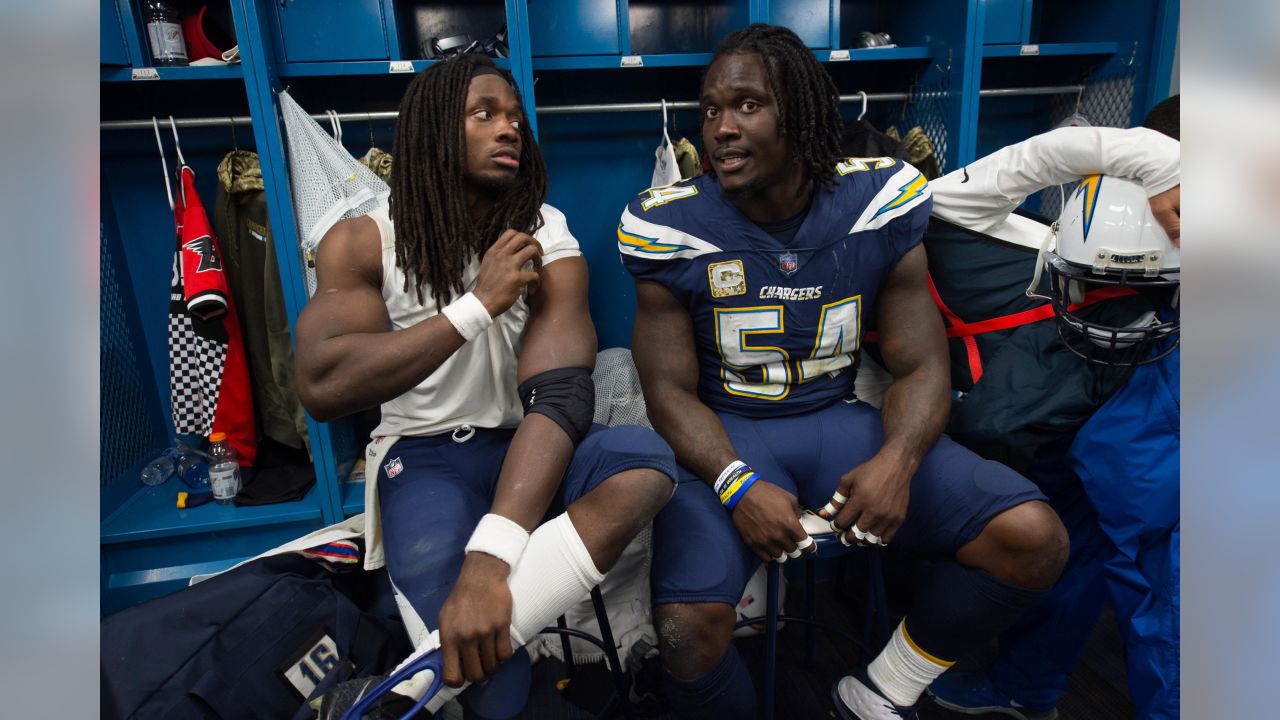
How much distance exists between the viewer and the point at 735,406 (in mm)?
1712

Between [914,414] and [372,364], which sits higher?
[372,364]

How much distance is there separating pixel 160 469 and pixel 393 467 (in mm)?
1457

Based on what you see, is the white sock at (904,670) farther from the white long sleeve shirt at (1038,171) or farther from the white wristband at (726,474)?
the white long sleeve shirt at (1038,171)

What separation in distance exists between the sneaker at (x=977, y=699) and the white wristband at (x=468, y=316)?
4.45ft

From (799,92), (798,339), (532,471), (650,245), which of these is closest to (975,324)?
(798,339)

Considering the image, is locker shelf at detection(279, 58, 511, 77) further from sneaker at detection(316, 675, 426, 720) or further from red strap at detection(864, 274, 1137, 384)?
sneaker at detection(316, 675, 426, 720)

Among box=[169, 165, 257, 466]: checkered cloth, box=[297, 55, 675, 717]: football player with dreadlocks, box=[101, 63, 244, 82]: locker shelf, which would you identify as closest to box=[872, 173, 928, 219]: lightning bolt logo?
box=[297, 55, 675, 717]: football player with dreadlocks

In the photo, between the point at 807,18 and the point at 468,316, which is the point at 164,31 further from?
the point at 807,18

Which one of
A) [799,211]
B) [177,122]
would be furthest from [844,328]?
[177,122]

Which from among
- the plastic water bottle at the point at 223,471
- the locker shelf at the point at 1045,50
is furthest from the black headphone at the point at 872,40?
the plastic water bottle at the point at 223,471

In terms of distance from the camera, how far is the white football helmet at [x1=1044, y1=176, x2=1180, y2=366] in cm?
142

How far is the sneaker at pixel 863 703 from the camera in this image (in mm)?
1452

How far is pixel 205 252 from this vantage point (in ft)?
7.03
